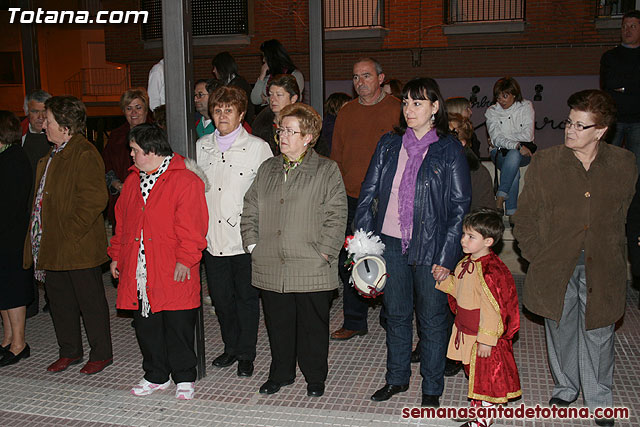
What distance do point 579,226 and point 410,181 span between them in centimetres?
107

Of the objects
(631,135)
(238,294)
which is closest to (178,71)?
(238,294)

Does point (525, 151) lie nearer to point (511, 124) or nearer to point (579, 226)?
point (511, 124)

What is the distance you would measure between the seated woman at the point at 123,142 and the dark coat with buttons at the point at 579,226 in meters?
3.78

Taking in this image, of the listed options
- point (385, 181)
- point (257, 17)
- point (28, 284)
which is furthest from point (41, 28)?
point (385, 181)

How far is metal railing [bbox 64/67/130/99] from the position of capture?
27.5 metres

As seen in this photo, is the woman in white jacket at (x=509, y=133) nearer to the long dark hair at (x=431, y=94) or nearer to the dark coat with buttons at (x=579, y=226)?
the dark coat with buttons at (x=579, y=226)

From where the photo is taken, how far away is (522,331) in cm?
600

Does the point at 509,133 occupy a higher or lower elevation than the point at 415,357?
higher

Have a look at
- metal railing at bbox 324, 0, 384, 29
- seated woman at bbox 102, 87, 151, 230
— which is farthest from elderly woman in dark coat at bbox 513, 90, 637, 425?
metal railing at bbox 324, 0, 384, 29

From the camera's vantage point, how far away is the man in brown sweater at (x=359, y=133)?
573 cm

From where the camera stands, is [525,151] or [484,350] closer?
[484,350]

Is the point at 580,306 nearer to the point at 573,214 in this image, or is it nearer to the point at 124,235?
the point at 573,214

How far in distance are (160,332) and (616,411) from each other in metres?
3.14

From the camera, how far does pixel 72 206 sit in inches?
196
